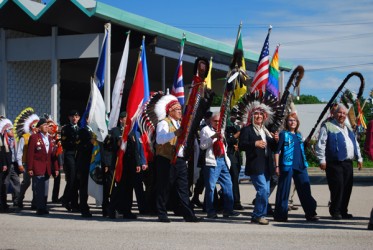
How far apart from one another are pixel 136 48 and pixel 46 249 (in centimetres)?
1858

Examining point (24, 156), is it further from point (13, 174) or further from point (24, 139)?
point (13, 174)

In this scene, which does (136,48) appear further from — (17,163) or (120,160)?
(120,160)

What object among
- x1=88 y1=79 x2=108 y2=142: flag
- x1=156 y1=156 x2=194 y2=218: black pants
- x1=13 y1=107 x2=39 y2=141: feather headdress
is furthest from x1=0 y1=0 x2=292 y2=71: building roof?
x1=156 y1=156 x2=194 y2=218: black pants

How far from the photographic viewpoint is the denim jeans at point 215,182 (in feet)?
38.7

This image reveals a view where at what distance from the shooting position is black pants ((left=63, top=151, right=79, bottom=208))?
43.3 ft

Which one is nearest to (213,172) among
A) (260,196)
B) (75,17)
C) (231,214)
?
(231,214)

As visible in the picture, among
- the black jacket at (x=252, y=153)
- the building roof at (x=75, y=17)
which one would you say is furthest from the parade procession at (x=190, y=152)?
the building roof at (x=75, y=17)

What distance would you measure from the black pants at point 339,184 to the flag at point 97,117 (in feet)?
12.9

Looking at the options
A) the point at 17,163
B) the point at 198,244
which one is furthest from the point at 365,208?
the point at 17,163

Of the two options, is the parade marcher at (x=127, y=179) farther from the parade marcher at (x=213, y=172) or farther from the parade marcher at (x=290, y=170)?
the parade marcher at (x=290, y=170)

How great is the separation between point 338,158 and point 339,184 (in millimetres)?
435

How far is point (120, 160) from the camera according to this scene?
37.8ft

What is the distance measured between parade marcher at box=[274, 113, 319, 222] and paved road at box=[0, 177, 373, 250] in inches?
9.9

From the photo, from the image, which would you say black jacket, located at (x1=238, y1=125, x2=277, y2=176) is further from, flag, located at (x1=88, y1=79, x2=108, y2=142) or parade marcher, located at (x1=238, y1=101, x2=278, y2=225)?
flag, located at (x1=88, y1=79, x2=108, y2=142)
